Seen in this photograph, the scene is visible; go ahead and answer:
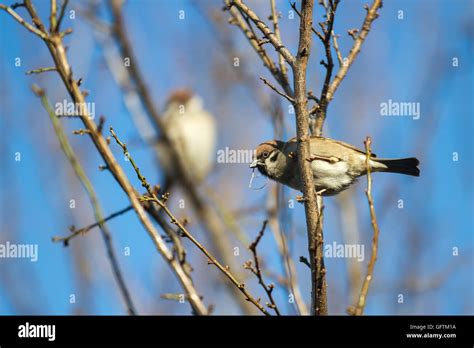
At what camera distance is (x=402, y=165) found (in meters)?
3.96

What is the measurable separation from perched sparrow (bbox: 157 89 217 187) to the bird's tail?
520cm

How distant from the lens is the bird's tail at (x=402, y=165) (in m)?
3.91

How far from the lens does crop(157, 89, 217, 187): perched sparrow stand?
911 centimetres

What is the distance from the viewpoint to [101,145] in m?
3.03

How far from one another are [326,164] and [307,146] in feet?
4.35

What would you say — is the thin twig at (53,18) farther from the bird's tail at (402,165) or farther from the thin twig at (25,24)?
the bird's tail at (402,165)

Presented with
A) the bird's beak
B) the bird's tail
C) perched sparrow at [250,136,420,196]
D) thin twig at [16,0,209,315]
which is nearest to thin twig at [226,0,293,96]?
perched sparrow at [250,136,420,196]

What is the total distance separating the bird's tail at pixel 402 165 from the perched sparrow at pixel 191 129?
5.20 meters

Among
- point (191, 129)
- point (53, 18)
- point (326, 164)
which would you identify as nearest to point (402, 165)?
point (326, 164)

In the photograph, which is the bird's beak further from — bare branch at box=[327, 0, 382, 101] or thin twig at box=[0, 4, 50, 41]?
thin twig at box=[0, 4, 50, 41]

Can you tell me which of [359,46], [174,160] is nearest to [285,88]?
[359,46]

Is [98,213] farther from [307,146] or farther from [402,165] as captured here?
[402,165]

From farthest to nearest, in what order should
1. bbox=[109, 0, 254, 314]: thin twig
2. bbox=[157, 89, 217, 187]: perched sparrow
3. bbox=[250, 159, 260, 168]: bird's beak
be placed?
bbox=[157, 89, 217, 187]: perched sparrow < bbox=[109, 0, 254, 314]: thin twig < bbox=[250, 159, 260, 168]: bird's beak
